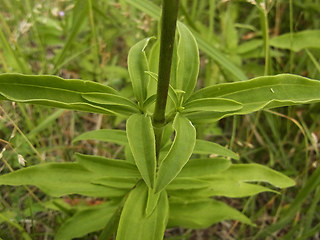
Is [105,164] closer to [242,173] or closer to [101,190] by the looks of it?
[101,190]

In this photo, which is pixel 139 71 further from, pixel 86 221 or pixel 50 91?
pixel 86 221

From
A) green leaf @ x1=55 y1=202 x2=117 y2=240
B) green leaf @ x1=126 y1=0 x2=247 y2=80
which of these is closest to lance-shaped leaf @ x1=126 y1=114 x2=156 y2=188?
green leaf @ x1=55 y1=202 x2=117 y2=240

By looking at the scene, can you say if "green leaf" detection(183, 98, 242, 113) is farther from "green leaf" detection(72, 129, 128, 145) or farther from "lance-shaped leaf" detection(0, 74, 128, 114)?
"green leaf" detection(72, 129, 128, 145)

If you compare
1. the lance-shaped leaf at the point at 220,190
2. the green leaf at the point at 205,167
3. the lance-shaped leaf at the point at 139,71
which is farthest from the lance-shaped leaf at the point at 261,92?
the lance-shaped leaf at the point at 220,190

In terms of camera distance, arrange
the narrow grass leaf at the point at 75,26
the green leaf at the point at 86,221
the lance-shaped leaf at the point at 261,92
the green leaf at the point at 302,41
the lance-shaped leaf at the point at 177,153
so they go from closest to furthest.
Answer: the lance-shaped leaf at the point at 177,153, the lance-shaped leaf at the point at 261,92, the green leaf at the point at 86,221, the narrow grass leaf at the point at 75,26, the green leaf at the point at 302,41

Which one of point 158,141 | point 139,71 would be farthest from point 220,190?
point 139,71

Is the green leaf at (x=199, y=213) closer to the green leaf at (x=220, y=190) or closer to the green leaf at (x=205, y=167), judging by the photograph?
the green leaf at (x=220, y=190)
